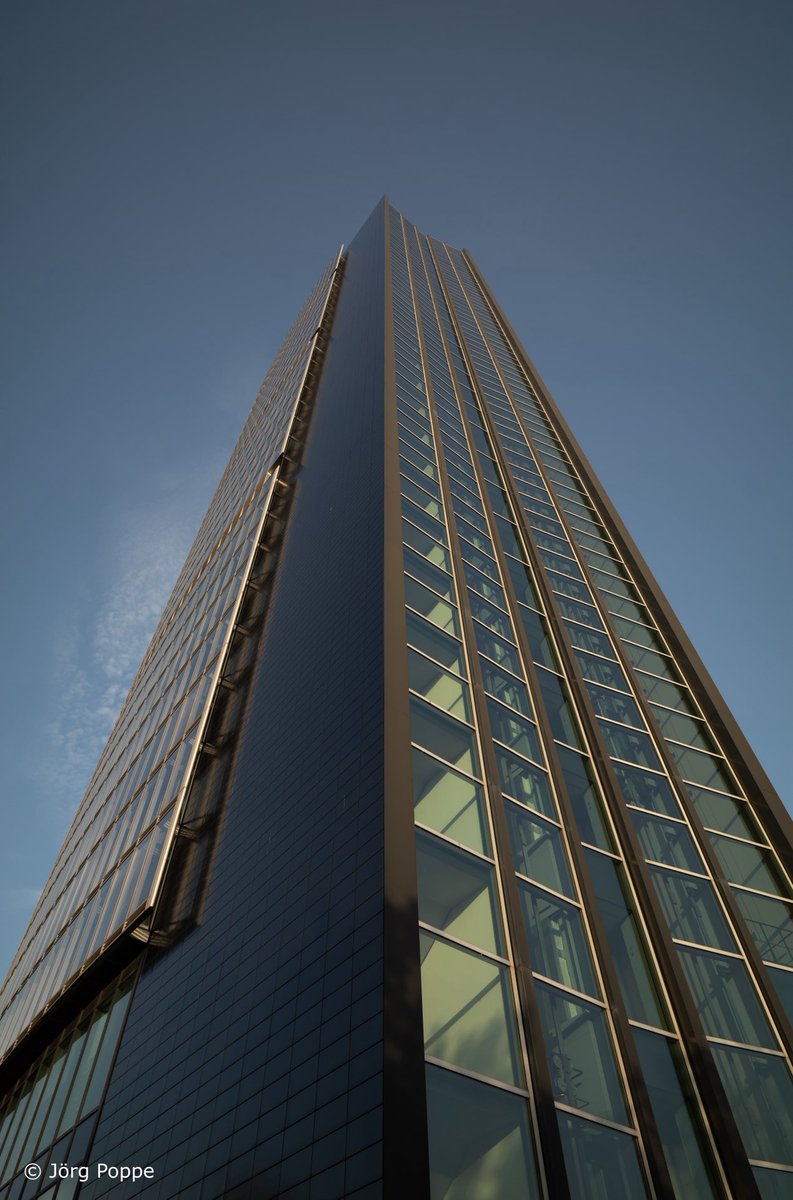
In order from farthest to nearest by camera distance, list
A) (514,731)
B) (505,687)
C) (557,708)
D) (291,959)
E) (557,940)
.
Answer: (557,708), (505,687), (514,731), (557,940), (291,959)

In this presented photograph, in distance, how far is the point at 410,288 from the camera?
181 ft

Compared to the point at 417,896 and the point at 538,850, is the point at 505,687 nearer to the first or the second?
the point at 538,850

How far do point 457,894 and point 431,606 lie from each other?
8739mm

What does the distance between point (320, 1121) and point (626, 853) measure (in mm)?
9787

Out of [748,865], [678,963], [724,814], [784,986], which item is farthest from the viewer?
[724,814]

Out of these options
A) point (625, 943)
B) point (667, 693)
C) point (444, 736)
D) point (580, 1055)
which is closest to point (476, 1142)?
point (580, 1055)

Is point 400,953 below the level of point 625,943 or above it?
below

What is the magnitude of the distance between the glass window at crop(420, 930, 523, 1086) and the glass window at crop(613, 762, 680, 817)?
897cm

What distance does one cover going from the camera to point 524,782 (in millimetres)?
17000

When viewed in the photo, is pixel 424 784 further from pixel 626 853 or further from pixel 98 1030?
pixel 98 1030

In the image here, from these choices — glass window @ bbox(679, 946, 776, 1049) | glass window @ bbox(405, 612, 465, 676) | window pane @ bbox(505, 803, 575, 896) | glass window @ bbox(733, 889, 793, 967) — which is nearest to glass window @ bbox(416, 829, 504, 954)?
window pane @ bbox(505, 803, 575, 896)

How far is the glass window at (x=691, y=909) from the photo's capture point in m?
16.6

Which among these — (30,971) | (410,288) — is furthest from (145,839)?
(410,288)

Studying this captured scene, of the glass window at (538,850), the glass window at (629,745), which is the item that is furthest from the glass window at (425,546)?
the glass window at (538,850)
